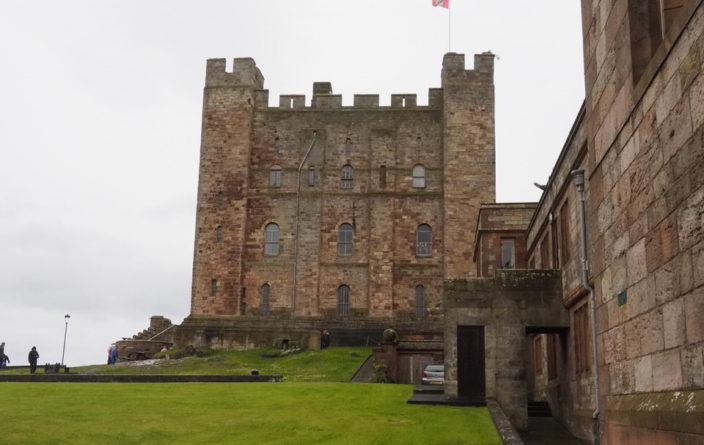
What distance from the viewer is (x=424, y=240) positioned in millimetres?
47500

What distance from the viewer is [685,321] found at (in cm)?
671

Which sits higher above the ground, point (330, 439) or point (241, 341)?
point (241, 341)

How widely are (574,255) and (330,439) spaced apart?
308 inches

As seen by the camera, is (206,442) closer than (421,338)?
Yes

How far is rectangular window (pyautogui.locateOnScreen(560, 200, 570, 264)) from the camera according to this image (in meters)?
20.7

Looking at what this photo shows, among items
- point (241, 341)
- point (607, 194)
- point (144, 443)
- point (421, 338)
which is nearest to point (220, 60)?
point (241, 341)

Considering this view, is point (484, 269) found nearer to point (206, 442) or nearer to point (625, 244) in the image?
point (206, 442)

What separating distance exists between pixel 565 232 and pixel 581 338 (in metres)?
3.18

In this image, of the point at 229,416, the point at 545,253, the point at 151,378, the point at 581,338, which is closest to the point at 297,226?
the point at 151,378

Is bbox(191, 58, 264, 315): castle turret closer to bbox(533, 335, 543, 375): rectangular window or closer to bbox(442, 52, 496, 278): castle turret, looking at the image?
bbox(442, 52, 496, 278): castle turret

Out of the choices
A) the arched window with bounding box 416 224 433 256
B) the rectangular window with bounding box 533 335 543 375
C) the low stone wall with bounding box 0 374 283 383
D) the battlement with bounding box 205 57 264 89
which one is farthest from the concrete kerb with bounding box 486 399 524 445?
the battlement with bounding box 205 57 264 89

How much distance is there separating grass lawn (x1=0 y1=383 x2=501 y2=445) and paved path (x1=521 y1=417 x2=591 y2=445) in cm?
132

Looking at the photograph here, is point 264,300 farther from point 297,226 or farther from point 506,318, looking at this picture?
point 506,318

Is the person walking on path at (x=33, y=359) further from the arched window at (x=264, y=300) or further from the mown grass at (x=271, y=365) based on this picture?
the arched window at (x=264, y=300)
